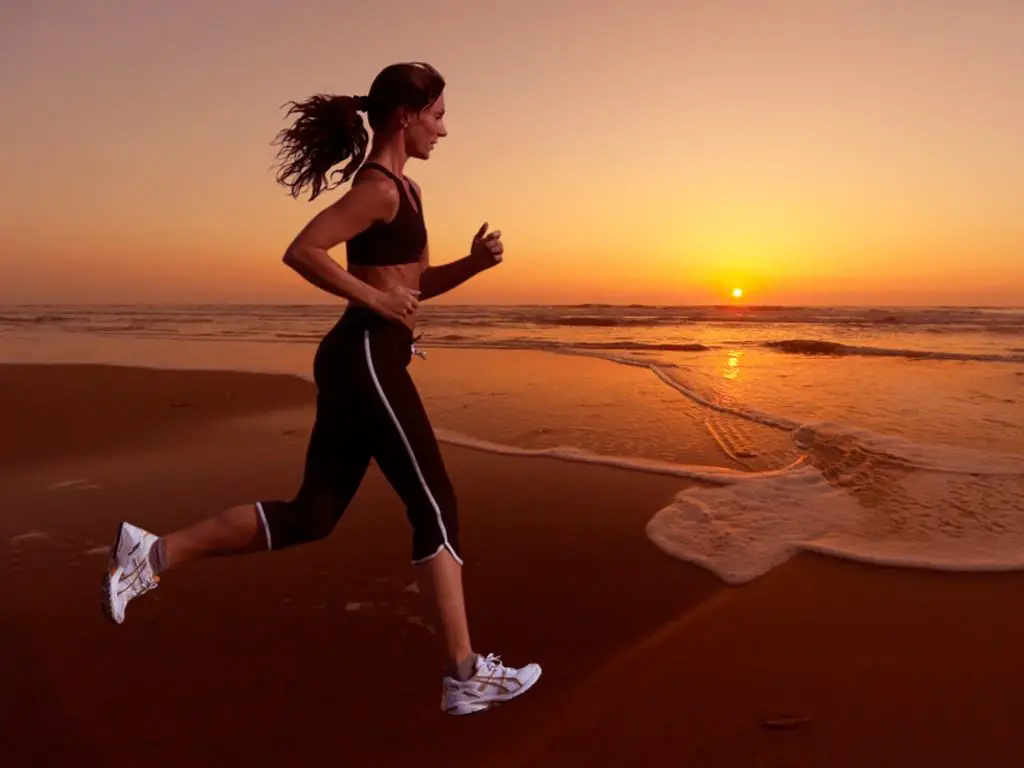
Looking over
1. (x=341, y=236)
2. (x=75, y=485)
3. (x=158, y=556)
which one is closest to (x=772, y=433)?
(x=341, y=236)

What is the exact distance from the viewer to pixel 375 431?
7.60ft

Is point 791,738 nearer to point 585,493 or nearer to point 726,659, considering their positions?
point 726,659

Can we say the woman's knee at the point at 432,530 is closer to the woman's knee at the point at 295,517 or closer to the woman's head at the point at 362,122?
the woman's knee at the point at 295,517

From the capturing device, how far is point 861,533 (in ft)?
12.3

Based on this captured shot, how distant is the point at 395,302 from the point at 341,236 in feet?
0.85

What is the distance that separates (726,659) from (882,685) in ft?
1.63

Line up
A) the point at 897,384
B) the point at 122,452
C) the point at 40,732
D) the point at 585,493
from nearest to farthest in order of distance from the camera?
the point at 40,732, the point at 585,493, the point at 122,452, the point at 897,384

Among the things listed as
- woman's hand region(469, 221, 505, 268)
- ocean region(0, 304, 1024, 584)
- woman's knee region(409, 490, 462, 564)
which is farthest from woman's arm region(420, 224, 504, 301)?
ocean region(0, 304, 1024, 584)

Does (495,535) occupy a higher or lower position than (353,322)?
lower

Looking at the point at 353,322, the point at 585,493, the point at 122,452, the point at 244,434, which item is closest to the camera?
the point at 353,322

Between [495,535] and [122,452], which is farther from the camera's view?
[122,452]

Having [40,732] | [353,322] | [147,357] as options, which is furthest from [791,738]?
[147,357]

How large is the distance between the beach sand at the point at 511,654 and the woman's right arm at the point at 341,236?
4.42 feet

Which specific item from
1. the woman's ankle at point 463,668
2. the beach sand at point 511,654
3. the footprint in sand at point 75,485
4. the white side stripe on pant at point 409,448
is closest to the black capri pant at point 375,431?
the white side stripe on pant at point 409,448
